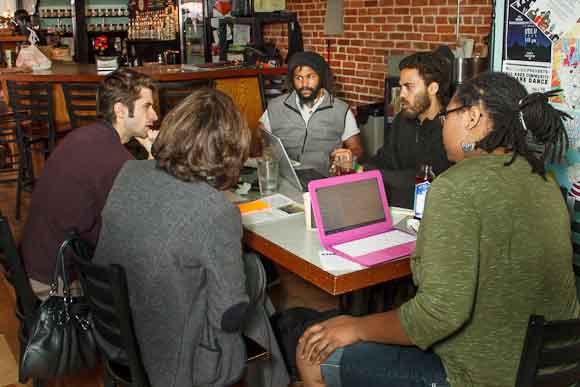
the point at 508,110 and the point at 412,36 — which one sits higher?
the point at 412,36

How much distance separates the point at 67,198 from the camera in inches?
90.9

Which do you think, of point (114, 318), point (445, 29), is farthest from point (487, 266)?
point (445, 29)

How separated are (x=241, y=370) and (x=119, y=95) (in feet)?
4.29

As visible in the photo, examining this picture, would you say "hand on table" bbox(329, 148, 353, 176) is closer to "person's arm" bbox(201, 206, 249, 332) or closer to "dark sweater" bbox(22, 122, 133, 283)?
"dark sweater" bbox(22, 122, 133, 283)

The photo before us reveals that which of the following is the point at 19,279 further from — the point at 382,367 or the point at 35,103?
the point at 35,103

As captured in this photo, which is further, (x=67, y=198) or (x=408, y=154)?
(x=408, y=154)

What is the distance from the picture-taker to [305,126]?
3695 mm

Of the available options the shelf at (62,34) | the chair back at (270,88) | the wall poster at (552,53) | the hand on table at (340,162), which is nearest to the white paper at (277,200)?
the hand on table at (340,162)

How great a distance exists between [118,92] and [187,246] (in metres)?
1.17

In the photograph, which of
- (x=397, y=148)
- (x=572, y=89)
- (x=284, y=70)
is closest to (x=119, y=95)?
(x=397, y=148)

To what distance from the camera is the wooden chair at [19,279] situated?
6.56 ft

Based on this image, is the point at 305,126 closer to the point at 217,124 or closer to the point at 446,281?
the point at 217,124

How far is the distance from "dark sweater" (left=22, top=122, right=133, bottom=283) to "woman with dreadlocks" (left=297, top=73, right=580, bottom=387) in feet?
3.37

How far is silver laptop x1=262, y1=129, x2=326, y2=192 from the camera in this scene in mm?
2676
